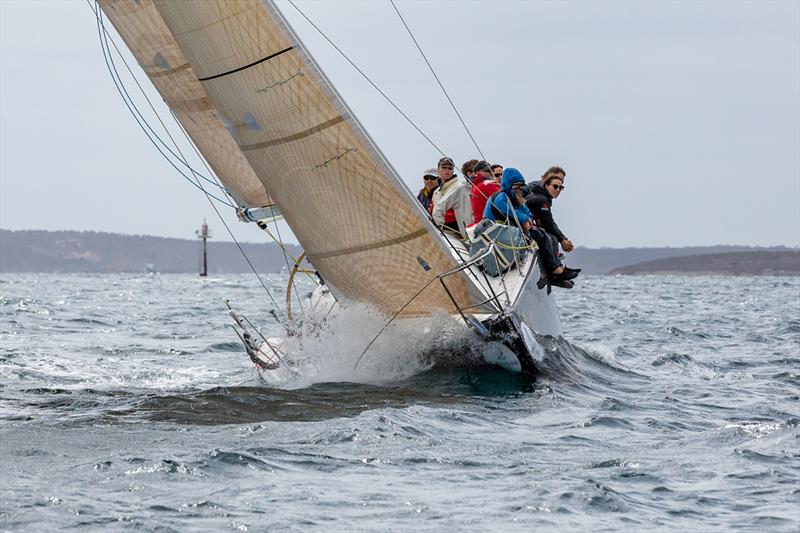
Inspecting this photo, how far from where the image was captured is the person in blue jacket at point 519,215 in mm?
11219

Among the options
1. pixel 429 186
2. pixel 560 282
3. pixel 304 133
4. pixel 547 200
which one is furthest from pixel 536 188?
pixel 304 133

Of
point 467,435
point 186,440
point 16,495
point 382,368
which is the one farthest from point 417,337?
point 16,495

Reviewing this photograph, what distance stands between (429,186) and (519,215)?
186cm

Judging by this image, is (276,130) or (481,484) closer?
(481,484)

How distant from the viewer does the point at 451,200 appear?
1196 cm

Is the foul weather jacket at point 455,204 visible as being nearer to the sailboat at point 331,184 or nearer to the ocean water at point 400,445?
the sailboat at point 331,184

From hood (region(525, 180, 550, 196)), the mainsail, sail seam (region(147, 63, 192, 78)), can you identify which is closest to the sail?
sail seam (region(147, 63, 192, 78))

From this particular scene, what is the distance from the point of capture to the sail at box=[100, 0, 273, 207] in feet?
37.8

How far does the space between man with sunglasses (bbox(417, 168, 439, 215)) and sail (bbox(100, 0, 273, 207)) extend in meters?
1.83

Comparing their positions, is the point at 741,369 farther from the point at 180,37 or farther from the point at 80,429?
the point at 80,429

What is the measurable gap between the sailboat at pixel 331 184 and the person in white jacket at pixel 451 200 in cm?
131

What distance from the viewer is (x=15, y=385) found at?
1030 centimetres

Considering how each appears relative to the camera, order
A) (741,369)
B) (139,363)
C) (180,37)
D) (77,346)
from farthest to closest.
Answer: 1. (77,346)
2. (139,363)
3. (741,369)
4. (180,37)

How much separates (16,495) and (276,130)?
15.3 ft
